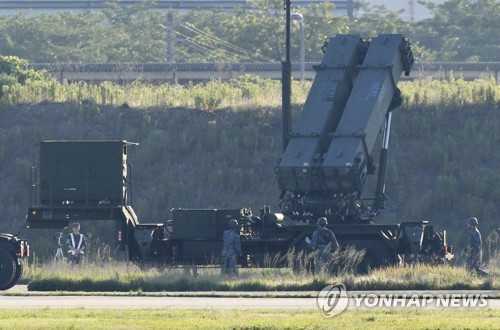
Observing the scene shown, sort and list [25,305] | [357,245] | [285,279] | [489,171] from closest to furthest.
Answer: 1. [25,305]
2. [285,279]
3. [357,245]
4. [489,171]

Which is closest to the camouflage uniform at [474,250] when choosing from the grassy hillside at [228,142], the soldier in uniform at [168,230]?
the soldier in uniform at [168,230]

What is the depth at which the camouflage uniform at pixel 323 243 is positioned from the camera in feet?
105

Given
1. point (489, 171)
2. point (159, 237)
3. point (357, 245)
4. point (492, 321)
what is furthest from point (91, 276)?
point (489, 171)

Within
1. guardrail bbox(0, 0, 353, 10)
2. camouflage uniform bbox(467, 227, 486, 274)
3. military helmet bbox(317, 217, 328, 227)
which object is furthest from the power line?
military helmet bbox(317, 217, 328, 227)

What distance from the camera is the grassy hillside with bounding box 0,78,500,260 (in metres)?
46.3

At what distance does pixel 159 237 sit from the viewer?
34.8m

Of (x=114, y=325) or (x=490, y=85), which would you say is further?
(x=490, y=85)

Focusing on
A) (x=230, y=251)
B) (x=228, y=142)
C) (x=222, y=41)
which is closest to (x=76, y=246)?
(x=230, y=251)

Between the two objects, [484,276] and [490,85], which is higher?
[490,85]

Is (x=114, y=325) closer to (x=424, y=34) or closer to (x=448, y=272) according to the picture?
(x=448, y=272)

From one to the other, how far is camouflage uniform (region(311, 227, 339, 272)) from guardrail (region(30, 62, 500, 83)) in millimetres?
32297

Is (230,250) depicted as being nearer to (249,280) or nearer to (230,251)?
(230,251)

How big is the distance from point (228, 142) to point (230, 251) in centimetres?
1659

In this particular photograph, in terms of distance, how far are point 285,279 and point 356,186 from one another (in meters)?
4.15
